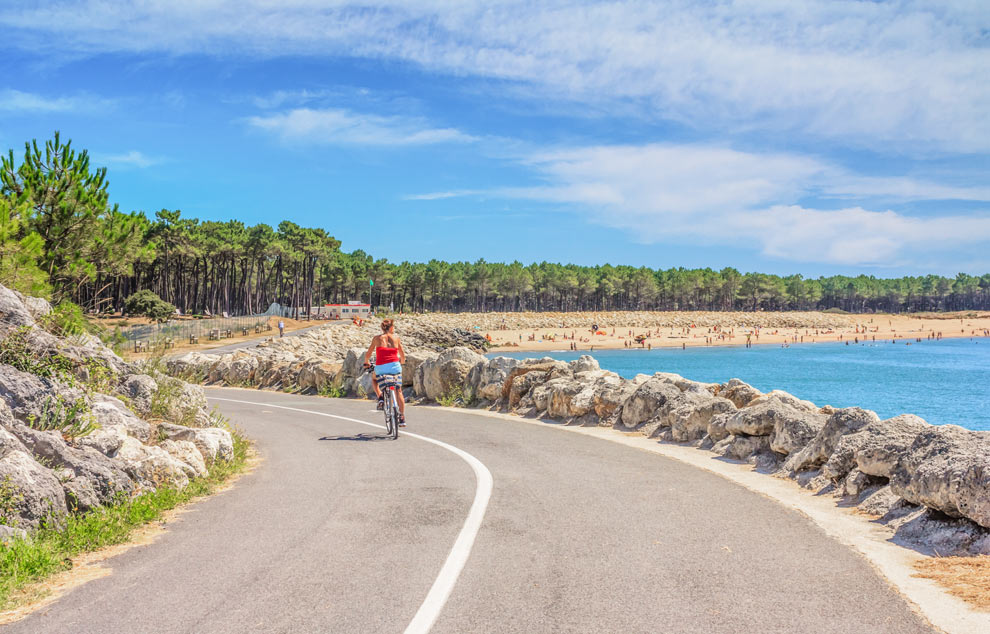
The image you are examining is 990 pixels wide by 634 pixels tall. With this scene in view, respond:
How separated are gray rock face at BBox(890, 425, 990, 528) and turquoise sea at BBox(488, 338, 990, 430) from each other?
2866 centimetres

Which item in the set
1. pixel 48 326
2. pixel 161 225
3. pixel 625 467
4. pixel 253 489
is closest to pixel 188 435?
pixel 253 489

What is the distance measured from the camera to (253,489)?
28.3 ft

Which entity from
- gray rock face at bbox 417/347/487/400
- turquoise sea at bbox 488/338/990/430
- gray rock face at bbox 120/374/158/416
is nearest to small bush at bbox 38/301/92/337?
gray rock face at bbox 120/374/158/416

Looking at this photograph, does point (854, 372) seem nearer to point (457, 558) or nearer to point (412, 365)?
point (412, 365)

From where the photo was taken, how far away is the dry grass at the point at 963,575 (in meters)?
4.71

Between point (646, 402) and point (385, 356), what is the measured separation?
5.47 meters

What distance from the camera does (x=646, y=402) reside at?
14.1m

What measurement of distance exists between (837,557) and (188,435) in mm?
8551

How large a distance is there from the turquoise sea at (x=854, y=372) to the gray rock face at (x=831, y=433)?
2688 cm

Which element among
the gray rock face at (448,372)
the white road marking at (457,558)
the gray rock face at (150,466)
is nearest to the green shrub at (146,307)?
the gray rock face at (448,372)

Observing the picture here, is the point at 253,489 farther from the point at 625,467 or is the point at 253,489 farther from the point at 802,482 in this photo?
the point at 802,482

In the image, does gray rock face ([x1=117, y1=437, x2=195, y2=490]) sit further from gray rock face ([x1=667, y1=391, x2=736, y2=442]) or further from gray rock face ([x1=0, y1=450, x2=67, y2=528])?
gray rock face ([x1=667, y1=391, x2=736, y2=442])

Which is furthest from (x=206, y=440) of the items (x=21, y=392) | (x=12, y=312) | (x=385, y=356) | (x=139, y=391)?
(x=385, y=356)

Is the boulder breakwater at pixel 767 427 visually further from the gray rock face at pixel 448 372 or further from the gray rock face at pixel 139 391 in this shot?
the gray rock face at pixel 139 391
